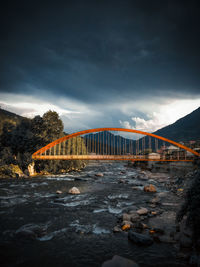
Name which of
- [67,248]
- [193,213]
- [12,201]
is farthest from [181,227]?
[12,201]

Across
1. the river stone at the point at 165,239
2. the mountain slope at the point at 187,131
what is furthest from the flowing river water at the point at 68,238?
the mountain slope at the point at 187,131

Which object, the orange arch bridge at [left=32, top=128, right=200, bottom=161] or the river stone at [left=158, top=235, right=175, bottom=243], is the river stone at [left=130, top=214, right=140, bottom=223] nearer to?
the river stone at [left=158, top=235, right=175, bottom=243]

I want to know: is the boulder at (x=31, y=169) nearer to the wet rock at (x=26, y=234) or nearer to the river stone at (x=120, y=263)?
the wet rock at (x=26, y=234)

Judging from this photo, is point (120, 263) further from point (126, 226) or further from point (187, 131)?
point (187, 131)

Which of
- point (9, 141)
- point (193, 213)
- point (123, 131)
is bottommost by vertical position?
point (193, 213)

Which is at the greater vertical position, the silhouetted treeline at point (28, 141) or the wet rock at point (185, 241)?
the silhouetted treeline at point (28, 141)

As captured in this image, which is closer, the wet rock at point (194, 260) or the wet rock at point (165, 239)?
the wet rock at point (194, 260)

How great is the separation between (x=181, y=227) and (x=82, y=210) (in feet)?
19.9

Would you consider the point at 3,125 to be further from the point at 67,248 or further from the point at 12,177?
the point at 67,248

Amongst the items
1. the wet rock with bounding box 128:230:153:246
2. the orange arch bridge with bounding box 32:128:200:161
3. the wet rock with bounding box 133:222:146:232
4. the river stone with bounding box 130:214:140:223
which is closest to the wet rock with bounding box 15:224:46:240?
the wet rock with bounding box 128:230:153:246

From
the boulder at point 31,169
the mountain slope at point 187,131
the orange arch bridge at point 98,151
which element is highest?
the mountain slope at point 187,131

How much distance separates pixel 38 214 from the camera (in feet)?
32.2

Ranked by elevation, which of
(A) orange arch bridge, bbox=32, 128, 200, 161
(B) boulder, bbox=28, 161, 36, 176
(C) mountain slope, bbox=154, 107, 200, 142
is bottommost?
(B) boulder, bbox=28, 161, 36, 176

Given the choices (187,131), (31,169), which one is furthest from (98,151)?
(187,131)
